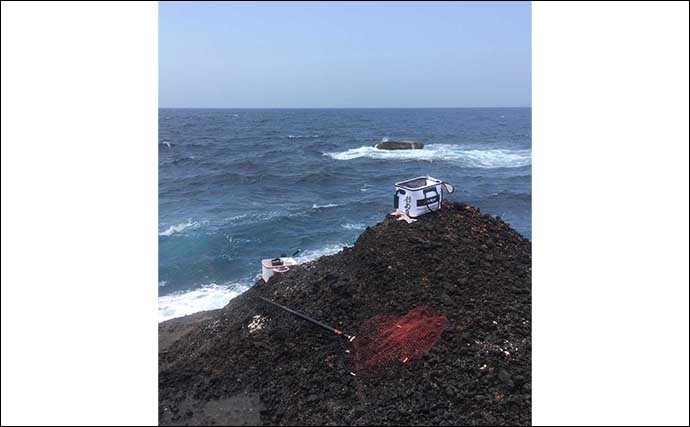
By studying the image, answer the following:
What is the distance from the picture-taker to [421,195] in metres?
9.67

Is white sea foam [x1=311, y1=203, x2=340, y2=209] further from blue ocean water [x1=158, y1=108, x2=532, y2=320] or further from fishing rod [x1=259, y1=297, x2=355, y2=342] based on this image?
fishing rod [x1=259, y1=297, x2=355, y2=342]

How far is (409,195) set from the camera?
975cm

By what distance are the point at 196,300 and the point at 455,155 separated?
25.5 m

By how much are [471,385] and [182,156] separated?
32.4 m

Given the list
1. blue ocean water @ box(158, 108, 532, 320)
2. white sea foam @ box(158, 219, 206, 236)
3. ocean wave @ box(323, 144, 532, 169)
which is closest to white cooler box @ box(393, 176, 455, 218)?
blue ocean water @ box(158, 108, 532, 320)

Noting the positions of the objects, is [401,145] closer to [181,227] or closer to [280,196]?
[280,196]

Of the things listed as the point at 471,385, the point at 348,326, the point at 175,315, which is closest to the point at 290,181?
the point at 175,315

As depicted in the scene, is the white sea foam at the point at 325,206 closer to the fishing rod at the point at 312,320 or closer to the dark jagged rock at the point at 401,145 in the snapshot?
the fishing rod at the point at 312,320

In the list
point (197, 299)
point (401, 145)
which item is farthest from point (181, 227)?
point (401, 145)

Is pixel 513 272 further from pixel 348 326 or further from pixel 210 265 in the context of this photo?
pixel 210 265

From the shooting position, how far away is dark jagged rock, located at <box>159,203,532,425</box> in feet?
19.5

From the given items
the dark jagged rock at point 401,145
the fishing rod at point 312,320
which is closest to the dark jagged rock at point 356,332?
the fishing rod at point 312,320

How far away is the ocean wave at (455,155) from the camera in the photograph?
31.0 metres
